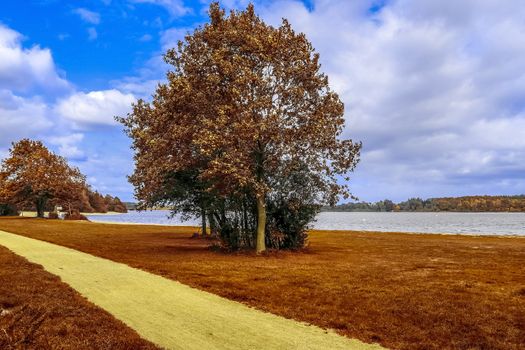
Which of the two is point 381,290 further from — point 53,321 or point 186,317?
point 53,321

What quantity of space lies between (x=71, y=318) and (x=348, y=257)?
16.6 metres

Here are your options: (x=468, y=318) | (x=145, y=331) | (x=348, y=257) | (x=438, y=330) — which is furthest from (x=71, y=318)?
(x=348, y=257)

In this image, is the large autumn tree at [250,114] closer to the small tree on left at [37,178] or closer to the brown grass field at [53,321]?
the brown grass field at [53,321]

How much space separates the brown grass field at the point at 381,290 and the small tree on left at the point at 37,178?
54926mm

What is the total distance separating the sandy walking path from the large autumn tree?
7952mm

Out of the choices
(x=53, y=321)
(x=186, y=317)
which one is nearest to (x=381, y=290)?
(x=186, y=317)

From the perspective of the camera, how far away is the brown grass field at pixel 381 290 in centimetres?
932

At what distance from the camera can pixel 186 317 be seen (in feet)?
32.7

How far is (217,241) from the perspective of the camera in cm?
2628

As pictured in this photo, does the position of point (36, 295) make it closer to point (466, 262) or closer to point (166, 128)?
point (166, 128)

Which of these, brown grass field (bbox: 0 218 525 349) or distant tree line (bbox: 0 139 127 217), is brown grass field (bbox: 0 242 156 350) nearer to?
brown grass field (bbox: 0 218 525 349)

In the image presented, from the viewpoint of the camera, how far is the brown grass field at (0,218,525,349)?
932 cm

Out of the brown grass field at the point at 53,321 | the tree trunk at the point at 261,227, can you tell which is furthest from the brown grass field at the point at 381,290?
the brown grass field at the point at 53,321

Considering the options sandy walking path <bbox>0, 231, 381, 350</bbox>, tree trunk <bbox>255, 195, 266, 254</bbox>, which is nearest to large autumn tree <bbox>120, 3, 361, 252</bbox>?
tree trunk <bbox>255, 195, 266, 254</bbox>
